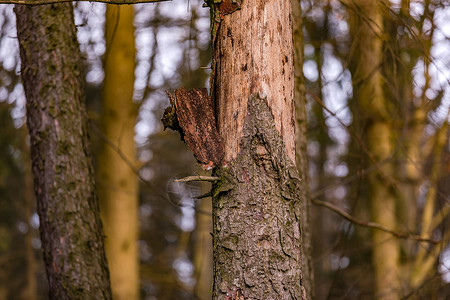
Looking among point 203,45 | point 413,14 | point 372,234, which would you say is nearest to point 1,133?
point 203,45

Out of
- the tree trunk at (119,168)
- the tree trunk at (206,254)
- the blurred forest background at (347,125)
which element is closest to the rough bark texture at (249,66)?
the blurred forest background at (347,125)

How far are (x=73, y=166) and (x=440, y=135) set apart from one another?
463 centimetres

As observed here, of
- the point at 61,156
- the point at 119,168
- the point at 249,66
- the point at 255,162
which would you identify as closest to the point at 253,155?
the point at 255,162

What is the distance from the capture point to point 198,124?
1808mm

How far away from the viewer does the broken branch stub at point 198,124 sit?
179cm

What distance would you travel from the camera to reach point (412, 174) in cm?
598

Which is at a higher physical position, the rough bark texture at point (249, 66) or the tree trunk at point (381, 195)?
the rough bark texture at point (249, 66)

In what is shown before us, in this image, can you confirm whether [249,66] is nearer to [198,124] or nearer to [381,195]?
[198,124]

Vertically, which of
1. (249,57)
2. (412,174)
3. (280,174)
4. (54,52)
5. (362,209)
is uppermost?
(54,52)

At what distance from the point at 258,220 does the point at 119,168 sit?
10.7 feet

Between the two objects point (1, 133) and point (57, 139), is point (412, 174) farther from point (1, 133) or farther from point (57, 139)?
point (1, 133)

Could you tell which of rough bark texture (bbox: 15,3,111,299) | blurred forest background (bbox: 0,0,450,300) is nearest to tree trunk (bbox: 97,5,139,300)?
blurred forest background (bbox: 0,0,450,300)

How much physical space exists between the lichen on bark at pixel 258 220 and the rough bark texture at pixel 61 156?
1372 millimetres

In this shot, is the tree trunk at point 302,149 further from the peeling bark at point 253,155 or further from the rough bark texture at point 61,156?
the rough bark texture at point 61,156
